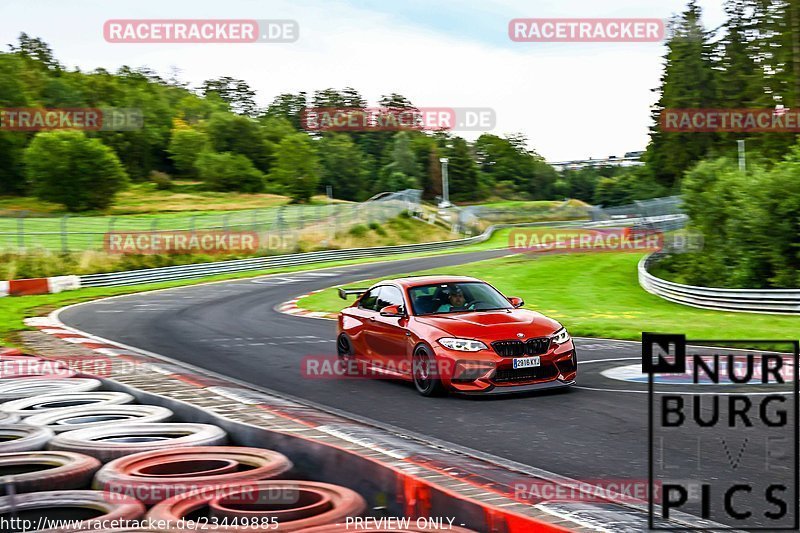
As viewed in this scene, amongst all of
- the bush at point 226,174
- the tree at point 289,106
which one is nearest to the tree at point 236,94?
the tree at point 289,106

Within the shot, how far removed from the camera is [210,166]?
339 feet

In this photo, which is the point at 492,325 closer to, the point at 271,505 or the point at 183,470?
the point at 183,470

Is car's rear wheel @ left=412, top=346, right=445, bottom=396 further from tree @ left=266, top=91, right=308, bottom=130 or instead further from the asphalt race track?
tree @ left=266, top=91, right=308, bottom=130

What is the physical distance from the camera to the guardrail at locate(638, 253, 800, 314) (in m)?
24.1

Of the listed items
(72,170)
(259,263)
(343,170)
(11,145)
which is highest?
(11,145)

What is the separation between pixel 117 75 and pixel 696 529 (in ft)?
516

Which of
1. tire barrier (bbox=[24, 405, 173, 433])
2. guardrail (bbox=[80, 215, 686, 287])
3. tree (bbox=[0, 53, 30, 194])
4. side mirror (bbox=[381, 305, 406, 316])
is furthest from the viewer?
tree (bbox=[0, 53, 30, 194])

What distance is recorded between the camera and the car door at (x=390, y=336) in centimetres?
1120

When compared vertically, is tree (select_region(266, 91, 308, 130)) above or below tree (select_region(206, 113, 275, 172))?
above

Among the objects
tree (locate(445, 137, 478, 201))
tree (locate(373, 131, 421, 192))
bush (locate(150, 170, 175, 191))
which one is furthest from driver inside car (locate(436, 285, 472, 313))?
tree (locate(445, 137, 478, 201))

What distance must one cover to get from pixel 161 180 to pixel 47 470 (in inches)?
4081

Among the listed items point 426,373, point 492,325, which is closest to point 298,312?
point 426,373

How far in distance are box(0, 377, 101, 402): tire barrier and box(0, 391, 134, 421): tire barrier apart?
0.80ft

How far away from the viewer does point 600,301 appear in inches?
1179
